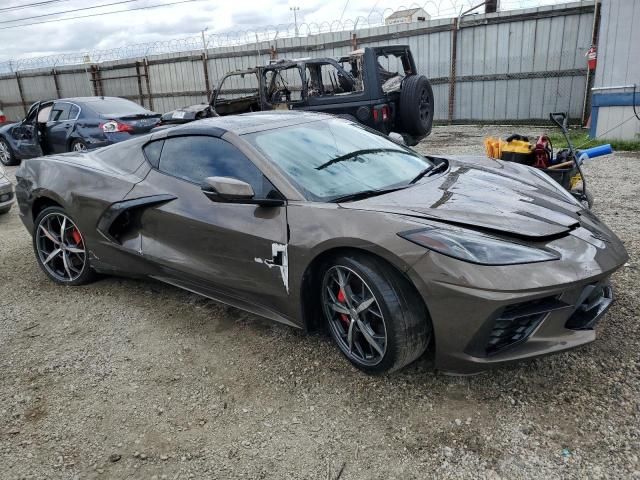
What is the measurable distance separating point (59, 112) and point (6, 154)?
8.59ft

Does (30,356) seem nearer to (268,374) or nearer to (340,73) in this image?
(268,374)

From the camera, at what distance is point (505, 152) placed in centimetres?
491

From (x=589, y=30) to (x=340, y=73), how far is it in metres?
6.33

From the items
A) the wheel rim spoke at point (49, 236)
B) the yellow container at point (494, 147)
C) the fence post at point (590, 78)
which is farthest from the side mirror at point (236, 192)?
the fence post at point (590, 78)

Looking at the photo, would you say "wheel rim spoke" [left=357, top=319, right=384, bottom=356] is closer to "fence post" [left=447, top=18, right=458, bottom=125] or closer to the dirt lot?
the dirt lot

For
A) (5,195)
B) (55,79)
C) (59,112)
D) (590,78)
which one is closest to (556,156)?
(5,195)

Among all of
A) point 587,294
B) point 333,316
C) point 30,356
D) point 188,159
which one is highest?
Result: point 188,159

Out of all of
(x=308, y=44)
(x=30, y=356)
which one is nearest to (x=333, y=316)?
(x=30, y=356)

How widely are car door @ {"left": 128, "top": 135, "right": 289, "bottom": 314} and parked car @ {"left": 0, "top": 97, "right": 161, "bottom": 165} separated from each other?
20.1ft

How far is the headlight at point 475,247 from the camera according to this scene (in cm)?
228

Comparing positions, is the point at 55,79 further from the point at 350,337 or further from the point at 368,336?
the point at 368,336

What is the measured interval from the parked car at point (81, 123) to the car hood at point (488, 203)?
749cm

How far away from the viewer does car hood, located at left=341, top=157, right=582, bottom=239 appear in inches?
98.4

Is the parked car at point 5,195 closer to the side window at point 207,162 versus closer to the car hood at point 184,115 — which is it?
the car hood at point 184,115
